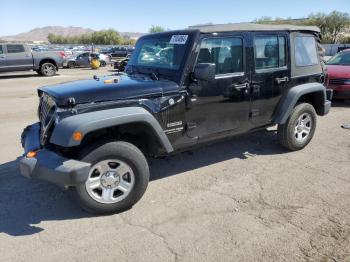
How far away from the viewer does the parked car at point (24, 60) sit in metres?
16.9

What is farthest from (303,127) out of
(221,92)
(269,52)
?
(221,92)

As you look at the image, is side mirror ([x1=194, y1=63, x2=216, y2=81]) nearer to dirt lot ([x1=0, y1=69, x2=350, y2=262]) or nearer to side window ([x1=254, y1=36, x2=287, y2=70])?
side window ([x1=254, y1=36, x2=287, y2=70])

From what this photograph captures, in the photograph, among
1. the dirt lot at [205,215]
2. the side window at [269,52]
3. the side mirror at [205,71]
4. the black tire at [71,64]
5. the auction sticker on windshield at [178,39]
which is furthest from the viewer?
the black tire at [71,64]

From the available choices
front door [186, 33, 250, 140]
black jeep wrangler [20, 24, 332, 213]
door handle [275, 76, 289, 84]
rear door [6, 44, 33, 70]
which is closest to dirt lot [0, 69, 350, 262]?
black jeep wrangler [20, 24, 332, 213]

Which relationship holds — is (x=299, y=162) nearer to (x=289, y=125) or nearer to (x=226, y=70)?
(x=289, y=125)

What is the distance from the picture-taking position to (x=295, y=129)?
215 inches

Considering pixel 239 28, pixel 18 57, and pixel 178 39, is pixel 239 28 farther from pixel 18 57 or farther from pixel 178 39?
pixel 18 57

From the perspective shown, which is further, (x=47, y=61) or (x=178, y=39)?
(x=47, y=61)

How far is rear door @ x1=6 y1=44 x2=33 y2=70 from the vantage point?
16938 millimetres

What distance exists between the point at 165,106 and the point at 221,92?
849mm

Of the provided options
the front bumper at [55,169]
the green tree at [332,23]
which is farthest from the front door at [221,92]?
the green tree at [332,23]

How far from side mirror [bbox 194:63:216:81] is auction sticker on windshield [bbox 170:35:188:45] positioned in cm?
39

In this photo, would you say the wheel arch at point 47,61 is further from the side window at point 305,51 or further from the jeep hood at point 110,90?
the side window at point 305,51

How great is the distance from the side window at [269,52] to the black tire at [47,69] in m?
15.4
